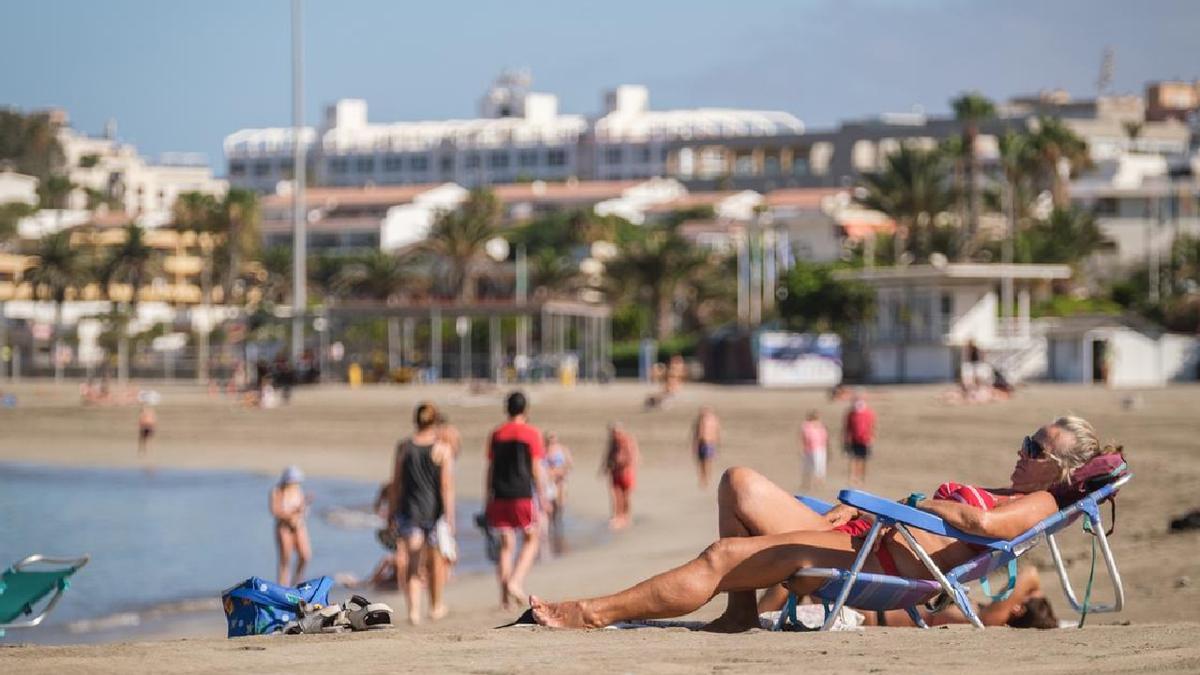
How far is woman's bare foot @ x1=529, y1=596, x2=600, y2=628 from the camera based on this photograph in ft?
18.6

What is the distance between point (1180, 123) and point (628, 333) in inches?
2579

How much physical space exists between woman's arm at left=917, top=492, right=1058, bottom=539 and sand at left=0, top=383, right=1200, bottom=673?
35 cm

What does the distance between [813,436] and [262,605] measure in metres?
14.1

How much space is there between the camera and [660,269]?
62125 mm

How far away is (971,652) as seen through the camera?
17.1 feet

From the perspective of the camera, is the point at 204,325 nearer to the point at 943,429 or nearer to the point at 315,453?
the point at 315,453

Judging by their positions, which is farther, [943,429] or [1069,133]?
[1069,133]

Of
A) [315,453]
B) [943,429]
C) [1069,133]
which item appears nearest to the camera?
[943,429]

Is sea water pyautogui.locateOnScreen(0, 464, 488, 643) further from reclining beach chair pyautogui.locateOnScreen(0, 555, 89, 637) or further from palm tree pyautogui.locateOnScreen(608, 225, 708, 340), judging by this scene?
palm tree pyautogui.locateOnScreen(608, 225, 708, 340)

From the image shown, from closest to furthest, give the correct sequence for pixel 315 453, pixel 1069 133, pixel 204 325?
pixel 315 453 → pixel 204 325 → pixel 1069 133

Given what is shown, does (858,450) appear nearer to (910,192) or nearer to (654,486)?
(654,486)

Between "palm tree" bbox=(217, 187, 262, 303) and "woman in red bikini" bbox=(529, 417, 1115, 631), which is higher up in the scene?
"palm tree" bbox=(217, 187, 262, 303)

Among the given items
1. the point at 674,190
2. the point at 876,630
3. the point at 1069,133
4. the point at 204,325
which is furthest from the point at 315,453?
the point at 674,190

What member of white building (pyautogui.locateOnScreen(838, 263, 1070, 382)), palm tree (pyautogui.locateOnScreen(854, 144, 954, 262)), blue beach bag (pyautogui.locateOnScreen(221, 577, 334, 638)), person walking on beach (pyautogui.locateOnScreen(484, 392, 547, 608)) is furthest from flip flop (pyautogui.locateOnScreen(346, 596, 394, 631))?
palm tree (pyautogui.locateOnScreen(854, 144, 954, 262))
